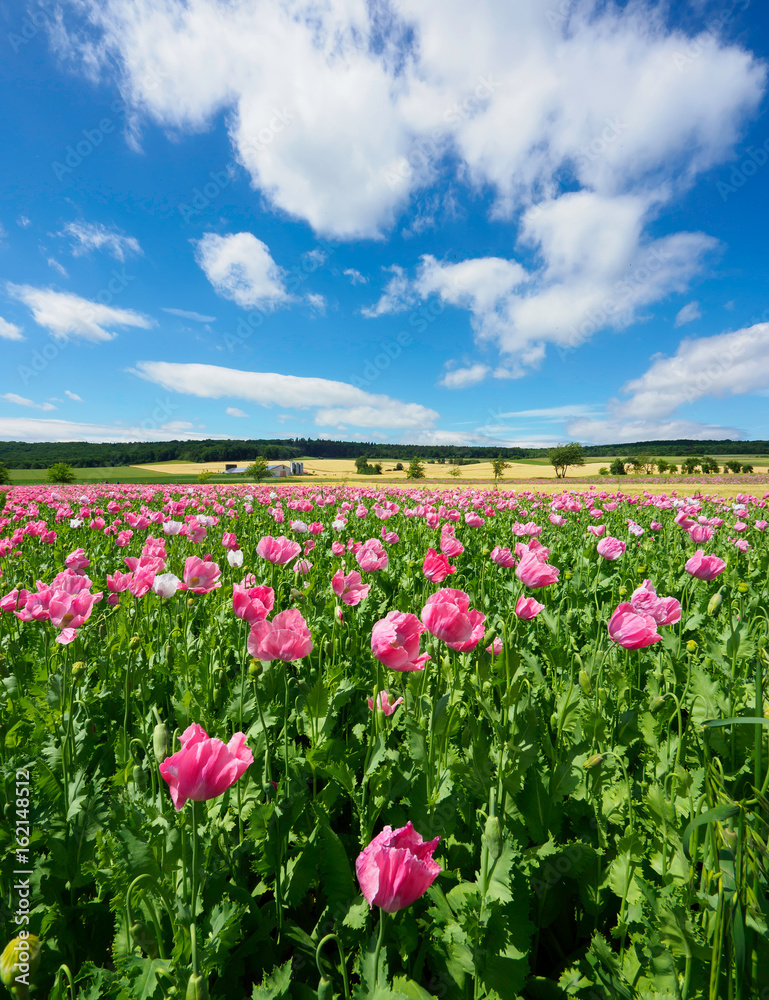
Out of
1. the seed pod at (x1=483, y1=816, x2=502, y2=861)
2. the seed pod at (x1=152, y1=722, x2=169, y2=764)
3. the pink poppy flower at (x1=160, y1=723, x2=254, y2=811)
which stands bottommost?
the seed pod at (x1=483, y1=816, x2=502, y2=861)

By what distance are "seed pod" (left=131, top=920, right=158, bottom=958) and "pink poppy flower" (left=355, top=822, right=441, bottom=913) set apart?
0.55 metres

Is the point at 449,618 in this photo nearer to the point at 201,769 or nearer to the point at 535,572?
the point at 201,769

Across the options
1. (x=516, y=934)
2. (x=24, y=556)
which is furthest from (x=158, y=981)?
(x=24, y=556)

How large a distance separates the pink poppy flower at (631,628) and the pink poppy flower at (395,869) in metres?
1.32

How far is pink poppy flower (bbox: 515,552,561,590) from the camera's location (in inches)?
95.2

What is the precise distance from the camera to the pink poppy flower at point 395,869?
87 centimetres

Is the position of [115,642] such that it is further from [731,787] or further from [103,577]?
[731,787]

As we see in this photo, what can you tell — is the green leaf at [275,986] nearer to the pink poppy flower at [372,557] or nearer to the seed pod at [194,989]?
the seed pod at [194,989]

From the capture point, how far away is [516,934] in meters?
1.22

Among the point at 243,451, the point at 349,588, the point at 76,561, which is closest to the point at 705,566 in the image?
the point at 349,588

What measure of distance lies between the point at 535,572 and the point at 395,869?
5.90 feet

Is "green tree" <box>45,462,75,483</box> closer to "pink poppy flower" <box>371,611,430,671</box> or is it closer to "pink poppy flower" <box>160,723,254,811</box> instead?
"pink poppy flower" <box>371,611,430,671</box>

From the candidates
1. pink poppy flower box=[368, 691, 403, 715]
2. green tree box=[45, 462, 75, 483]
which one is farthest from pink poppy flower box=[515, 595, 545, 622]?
green tree box=[45, 462, 75, 483]

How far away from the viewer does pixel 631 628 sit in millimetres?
1890
